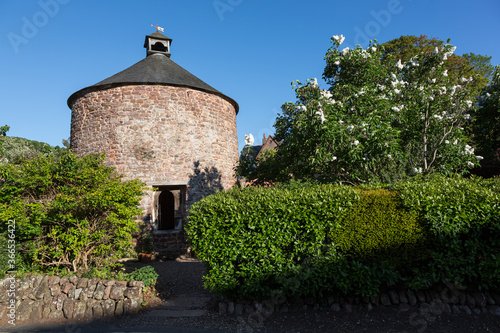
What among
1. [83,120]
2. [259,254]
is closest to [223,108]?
[83,120]

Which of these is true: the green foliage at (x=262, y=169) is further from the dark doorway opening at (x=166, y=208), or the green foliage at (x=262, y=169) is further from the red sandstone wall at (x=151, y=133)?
the dark doorway opening at (x=166, y=208)

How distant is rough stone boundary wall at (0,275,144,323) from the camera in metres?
5.60

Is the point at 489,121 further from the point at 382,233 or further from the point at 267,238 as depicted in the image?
the point at 267,238

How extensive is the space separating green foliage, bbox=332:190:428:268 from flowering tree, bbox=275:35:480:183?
1539 millimetres

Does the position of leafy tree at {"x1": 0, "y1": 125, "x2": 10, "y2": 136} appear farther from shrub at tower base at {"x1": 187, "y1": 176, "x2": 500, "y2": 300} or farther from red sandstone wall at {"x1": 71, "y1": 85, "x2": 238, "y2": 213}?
shrub at tower base at {"x1": 187, "y1": 176, "x2": 500, "y2": 300}

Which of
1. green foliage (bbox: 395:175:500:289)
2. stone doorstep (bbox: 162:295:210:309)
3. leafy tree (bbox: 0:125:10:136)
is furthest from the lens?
leafy tree (bbox: 0:125:10:136)

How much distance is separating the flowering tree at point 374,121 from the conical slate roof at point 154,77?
572cm

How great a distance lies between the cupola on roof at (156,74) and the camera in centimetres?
1189

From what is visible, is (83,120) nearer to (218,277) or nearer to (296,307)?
(218,277)

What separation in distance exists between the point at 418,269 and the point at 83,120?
12742 mm

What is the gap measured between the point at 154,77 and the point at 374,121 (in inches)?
367

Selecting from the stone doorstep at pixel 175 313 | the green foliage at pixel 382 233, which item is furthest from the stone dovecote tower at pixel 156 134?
the green foliage at pixel 382 233

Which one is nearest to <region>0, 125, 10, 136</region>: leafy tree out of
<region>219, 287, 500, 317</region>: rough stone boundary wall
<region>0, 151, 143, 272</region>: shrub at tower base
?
<region>0, 151, 143, 272</region>: shrub at tower base

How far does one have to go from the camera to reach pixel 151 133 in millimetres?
11539
